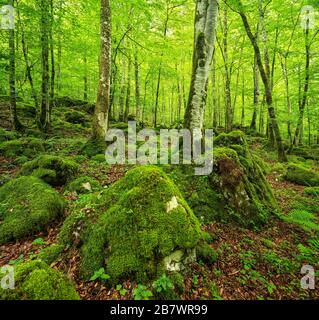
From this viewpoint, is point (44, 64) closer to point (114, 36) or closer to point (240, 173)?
point (114, 36)

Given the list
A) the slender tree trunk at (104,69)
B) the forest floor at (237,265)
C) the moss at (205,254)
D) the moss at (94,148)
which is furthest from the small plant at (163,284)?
the slender tree trunk at (104,69)

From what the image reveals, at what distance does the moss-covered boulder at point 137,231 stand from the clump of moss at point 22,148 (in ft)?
19.1

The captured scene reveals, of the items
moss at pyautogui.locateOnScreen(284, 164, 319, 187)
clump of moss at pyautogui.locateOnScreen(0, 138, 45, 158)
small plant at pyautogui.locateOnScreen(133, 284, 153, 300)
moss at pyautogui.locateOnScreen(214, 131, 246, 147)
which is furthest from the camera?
moss at pyautogui.locateOnScreen(284, 164, 319, 187)

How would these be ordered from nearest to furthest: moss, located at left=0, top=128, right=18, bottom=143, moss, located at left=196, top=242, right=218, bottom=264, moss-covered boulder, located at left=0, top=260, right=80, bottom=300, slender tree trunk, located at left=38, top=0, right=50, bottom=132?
moss-covered boulder, located at left=0, top=260, right=80, bottom=300, moss, located at left=196, top=242, right=218, bottom=264, slender tree trunk, located at left=38, top=0, right=50, bottom=132, moss, located at left=0, top=128, right=18, bottom=143

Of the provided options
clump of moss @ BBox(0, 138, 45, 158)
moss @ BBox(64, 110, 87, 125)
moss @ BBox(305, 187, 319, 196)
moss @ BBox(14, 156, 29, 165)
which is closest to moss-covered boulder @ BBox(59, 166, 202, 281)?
moss @ BBox(14, 156, 29, 165)

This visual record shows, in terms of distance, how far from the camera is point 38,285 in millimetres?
2033

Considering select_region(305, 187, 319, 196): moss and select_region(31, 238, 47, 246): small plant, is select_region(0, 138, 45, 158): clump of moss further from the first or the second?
select_region(305, 187, 319, 196): moss

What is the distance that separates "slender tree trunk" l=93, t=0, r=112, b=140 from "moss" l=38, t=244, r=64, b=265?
5.03 m

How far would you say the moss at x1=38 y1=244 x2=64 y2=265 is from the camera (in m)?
3.04

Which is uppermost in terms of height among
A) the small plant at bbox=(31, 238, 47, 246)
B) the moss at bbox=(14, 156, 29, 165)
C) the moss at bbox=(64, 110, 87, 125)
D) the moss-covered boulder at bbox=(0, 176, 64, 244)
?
the moss at bbox=(64, 110, 87, 125)

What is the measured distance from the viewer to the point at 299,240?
181 inches

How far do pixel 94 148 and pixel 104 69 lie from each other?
292cm

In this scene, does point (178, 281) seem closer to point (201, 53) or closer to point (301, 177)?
point (201, 53)
